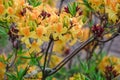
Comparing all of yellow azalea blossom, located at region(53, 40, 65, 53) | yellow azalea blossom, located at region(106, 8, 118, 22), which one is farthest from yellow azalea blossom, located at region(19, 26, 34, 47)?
yellow azalea blossom, located at region(106, 8, 118, 22)

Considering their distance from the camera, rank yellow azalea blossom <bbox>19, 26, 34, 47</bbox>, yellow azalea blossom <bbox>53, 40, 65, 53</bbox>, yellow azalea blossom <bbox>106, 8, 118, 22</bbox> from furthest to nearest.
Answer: yellow azalea blossom <bbox>106, 8, 118, 22</bbox> → yellow azalea blossom <bbox>53, 40, 65, 53</bbox> → yellow azalea blossom <bbox>19, 26, 34, 47</bbox>

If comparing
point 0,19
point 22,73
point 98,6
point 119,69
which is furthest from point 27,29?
point 119,69

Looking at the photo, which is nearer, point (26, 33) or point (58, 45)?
point (26, 33)

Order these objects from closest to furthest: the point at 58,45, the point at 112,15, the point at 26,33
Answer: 1. the point at 26,33
2. the point at 112,15
3. the point at 58,45

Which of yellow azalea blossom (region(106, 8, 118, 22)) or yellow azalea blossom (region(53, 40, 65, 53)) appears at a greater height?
yellow azalea blossom (region(106, 8, 118, 22))

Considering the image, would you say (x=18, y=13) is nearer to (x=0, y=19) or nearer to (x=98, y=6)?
(x=0, y=19)

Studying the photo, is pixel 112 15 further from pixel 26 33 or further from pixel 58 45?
pixel 26 33

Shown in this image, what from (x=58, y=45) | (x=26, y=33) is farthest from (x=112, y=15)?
(x=26, y=33)

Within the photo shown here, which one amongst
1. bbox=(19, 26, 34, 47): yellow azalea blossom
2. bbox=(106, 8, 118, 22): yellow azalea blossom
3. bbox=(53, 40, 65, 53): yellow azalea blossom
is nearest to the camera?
bbox=(19, 26, 34, 47): yellow azalea blossom

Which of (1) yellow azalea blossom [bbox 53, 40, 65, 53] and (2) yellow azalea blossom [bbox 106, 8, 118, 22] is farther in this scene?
(2) yellow azalea blossom [bbox 106, 8, 118, 22]

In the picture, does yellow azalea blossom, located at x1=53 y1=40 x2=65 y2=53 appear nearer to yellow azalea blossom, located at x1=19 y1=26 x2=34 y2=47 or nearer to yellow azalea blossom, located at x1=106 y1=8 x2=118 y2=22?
yellow azalea blossom, located at x1=19 y1=26 x2=34 y2=47

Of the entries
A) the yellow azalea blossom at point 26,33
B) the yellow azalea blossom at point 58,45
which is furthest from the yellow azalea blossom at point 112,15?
the yellow azalea blossom at point 26,33
